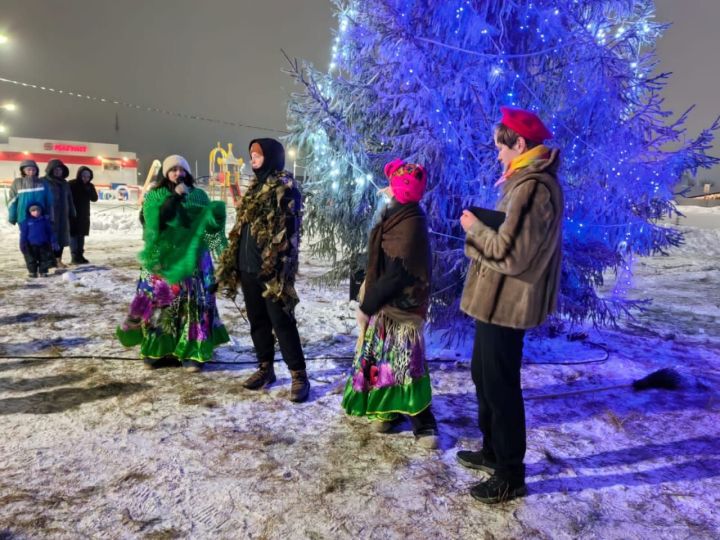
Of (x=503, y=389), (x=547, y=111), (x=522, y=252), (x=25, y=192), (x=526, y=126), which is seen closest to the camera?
(x=522, y=252)

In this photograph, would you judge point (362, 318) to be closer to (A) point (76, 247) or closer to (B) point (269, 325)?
(B) point (269, 325)

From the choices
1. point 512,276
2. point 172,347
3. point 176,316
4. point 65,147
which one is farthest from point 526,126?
point 65,147

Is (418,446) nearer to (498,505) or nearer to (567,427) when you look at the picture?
(498,505)

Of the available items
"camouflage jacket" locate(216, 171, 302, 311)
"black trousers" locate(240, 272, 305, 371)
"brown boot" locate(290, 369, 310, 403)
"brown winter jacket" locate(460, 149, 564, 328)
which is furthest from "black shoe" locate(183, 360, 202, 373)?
"brown winter jacket" locate(460, 149, 564, 328)

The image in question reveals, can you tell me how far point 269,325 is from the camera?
155 inches

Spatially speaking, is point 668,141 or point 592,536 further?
point 668,141

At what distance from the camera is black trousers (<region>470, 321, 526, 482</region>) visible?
2359mm

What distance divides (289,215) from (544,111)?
2.73 metres

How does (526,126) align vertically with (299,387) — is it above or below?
above

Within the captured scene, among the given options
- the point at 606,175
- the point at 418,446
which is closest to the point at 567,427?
the point at 418,446

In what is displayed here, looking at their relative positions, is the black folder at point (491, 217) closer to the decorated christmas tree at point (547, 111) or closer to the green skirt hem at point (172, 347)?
the decorated christmas tree at point (547, 111)

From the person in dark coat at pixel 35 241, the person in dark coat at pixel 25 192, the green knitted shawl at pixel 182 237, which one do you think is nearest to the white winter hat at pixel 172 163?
the green knitted shawl at pixel 182 237

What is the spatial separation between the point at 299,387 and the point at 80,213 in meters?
8.39

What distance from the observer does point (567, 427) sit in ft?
11.2
